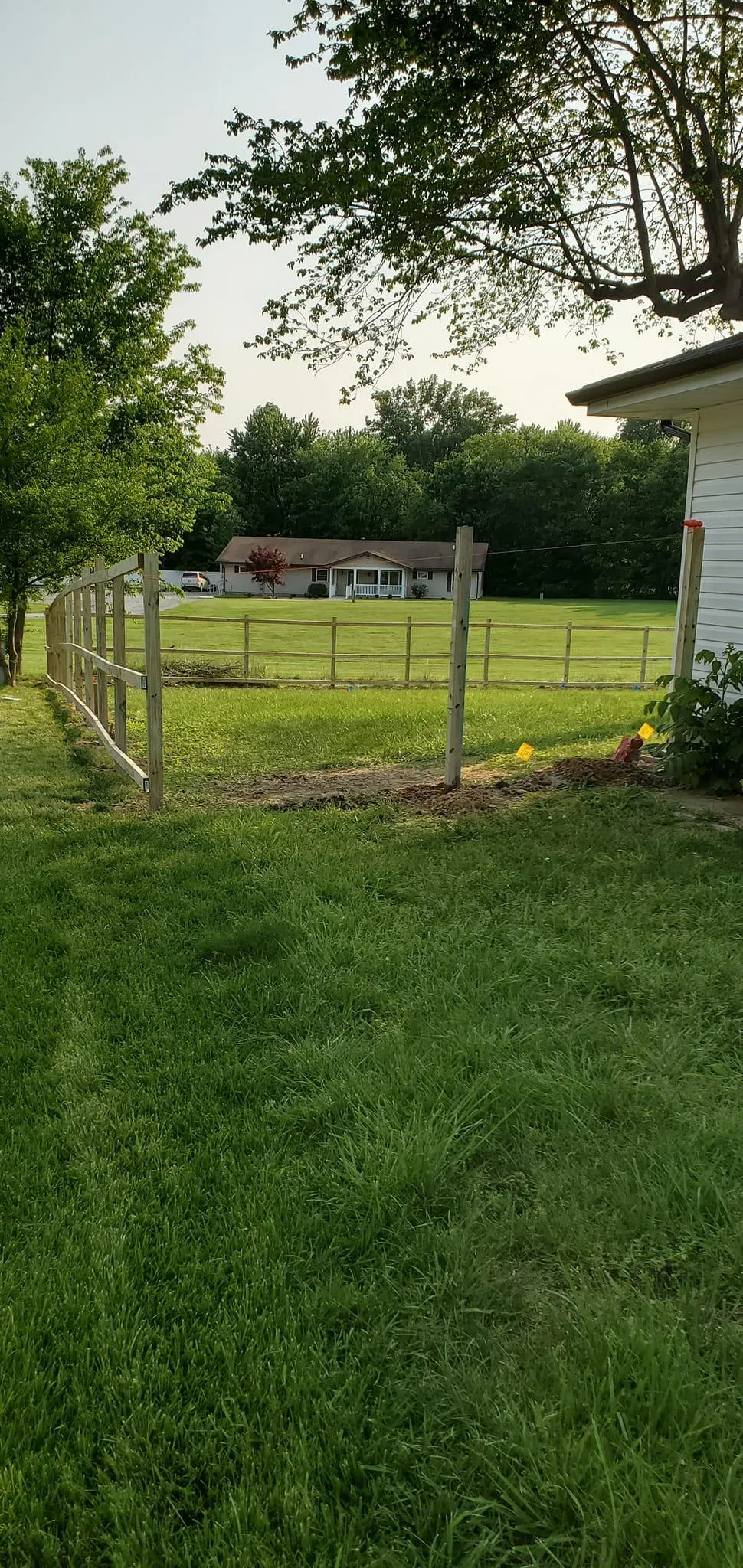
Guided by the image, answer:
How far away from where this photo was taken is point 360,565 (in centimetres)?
6391

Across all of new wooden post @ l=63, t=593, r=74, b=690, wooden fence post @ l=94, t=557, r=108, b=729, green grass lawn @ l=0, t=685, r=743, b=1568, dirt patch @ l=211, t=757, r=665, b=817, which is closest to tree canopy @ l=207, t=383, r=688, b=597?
new wooden post @ l=63, t=593, r=74, b=690

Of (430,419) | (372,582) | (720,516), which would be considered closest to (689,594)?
(720,516)

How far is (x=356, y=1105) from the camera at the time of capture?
283cm

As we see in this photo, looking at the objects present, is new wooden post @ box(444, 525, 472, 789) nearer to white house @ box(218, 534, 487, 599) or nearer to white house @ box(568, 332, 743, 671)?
white house @ box(568, 332, 743, 671)

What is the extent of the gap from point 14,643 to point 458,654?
45.9ft

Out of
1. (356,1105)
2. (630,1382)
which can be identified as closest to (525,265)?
(356,1105)

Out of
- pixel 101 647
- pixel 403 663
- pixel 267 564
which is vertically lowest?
pixel 403 663

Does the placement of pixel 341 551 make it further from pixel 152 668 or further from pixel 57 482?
pixel 152 668

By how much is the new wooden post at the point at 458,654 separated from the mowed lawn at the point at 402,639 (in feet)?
21.9

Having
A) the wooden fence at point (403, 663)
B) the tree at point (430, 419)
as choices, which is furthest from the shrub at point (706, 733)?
the tree at point (430, 419)

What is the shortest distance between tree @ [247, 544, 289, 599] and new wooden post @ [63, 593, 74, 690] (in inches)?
1663

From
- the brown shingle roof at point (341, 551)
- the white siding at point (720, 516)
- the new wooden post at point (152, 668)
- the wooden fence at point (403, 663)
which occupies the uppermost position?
the brown shingle roof at point (341, 551)

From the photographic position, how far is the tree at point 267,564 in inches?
2290

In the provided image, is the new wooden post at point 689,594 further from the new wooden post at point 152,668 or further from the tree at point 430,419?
the tree at point 430,419
